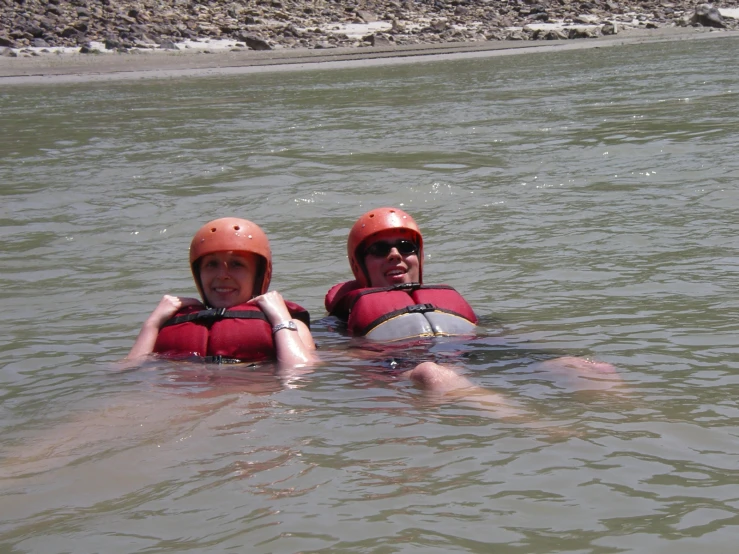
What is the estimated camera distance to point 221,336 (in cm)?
617

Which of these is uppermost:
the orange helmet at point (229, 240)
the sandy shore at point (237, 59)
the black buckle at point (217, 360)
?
the sandy shore at point (237, 59)

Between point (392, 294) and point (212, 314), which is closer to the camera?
point (212, 314)

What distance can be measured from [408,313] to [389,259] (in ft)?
1.62

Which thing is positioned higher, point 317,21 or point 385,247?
point 317,21

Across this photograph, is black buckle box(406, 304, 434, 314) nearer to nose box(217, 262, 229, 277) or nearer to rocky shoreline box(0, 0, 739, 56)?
nose box(217, 262, 229, 277)

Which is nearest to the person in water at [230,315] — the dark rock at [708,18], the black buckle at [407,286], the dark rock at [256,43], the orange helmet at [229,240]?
the orange helmet at [229,240]

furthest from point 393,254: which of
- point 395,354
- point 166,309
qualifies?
point 166,309

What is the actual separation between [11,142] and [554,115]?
8.01m

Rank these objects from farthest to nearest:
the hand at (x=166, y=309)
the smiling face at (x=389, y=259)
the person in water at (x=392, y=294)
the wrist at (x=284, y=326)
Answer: the smiling face at (x=389, y=259), the person in water at (x=392, y=294), the hand at (x=166, y=309), the wrist at (x=284, y=326)

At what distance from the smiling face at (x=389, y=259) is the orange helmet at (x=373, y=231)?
4 cm

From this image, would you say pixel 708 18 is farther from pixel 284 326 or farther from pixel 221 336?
pixel 221 336

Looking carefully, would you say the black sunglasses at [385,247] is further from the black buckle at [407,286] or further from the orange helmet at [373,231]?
the black buckle at [407,286]

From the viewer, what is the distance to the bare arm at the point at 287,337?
600 cm

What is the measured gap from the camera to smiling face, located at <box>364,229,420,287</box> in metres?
6.86
